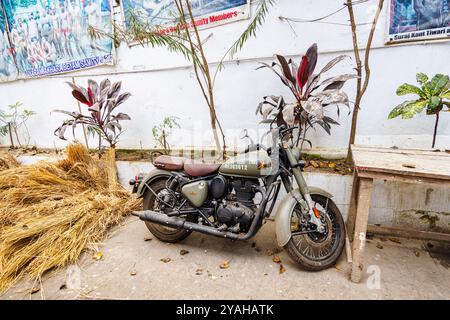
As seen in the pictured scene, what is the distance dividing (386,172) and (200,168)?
4.86ft

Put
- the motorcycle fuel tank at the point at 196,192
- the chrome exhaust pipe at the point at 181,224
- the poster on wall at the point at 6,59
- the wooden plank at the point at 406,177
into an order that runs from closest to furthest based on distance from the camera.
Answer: the wooden plank at the point at 406,177, the chrome exhaust pipe at the point at 181,224, the motorcycle fuel tank at the point at 196,192, the poster on wall at the point at 6,59

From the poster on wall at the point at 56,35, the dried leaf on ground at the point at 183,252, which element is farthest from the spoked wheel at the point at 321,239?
the poster on wall at the point at 56,35

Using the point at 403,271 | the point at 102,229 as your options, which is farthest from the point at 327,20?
the point at 102,229

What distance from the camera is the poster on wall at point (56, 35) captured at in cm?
413

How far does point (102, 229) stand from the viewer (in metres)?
2.90

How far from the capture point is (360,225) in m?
1.99

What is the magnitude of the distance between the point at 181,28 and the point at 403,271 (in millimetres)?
3616

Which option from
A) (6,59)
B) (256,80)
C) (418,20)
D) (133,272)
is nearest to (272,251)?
(133,272)

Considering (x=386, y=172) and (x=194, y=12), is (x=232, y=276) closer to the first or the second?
(x=386, y=172)

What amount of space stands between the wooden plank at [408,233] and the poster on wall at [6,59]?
635cm

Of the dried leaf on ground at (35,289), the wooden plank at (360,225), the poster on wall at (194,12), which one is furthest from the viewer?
the poster on wall at (194,12)

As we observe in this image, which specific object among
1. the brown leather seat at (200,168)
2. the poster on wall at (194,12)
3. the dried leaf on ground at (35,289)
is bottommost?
the dried leaf on ground at (35,289)

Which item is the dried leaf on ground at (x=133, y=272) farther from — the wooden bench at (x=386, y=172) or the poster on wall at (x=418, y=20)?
the poster on wall at (x=418, y=20)

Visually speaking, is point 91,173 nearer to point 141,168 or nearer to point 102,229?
point 141,168
